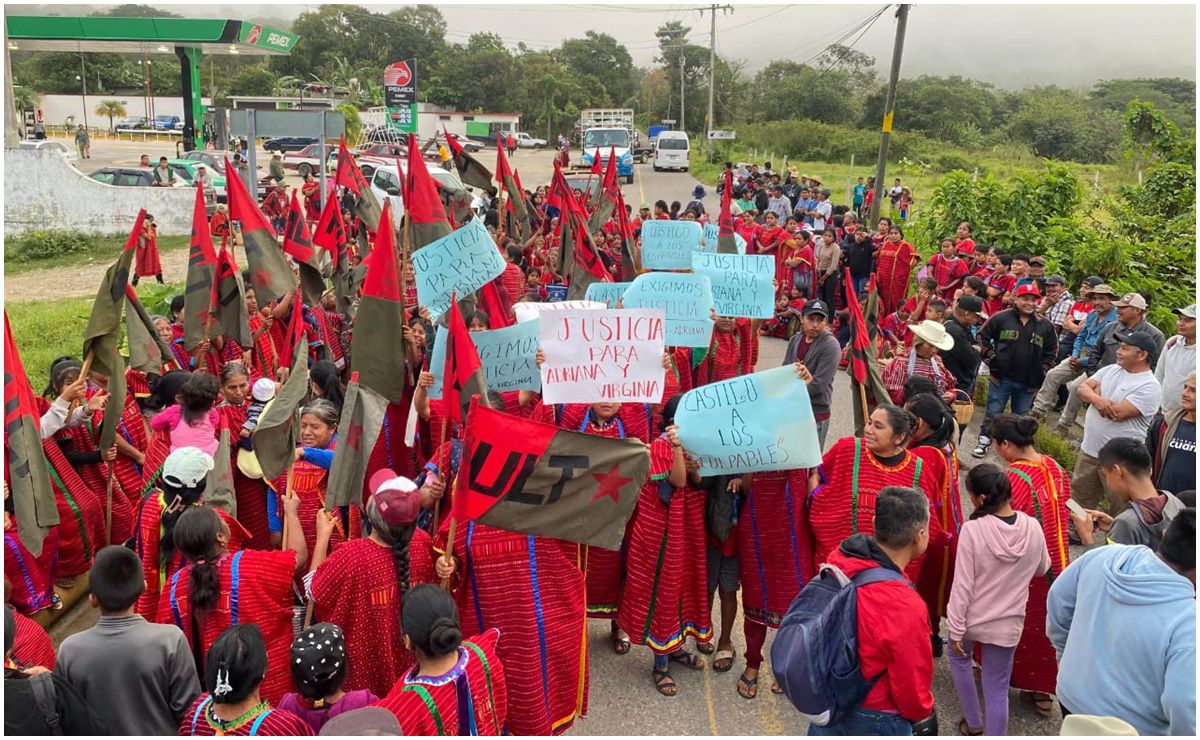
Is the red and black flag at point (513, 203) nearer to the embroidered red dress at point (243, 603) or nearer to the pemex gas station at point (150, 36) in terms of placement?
the embroidered red dress at point (243, 603)

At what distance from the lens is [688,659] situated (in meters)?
5.16

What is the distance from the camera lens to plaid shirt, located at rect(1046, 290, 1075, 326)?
9.52 metres

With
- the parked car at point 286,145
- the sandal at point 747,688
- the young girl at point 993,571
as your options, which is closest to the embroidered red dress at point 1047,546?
the young girl at point 993,571

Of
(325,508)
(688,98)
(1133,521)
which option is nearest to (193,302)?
(325,508)

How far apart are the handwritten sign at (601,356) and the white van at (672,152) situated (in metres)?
41.4

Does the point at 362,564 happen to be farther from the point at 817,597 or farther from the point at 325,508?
the point at 817,597

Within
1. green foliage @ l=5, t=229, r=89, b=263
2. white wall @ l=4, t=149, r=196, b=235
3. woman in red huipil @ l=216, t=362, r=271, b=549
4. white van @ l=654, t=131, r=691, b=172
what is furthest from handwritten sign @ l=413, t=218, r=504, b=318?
white van @ l=654, t=131, r=691, b=172

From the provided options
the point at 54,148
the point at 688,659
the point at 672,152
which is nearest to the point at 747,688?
the point at 688,659

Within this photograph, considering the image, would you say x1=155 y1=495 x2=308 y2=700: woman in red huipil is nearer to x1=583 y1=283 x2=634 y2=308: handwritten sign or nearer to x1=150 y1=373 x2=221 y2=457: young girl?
x1=150 y1=373 x2=221 y2=457: young girl

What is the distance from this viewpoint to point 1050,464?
179 inches

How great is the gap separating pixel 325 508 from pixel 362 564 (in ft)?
3.00

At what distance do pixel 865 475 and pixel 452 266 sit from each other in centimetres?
282

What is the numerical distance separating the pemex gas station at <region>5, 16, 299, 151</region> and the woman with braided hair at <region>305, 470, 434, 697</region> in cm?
4071

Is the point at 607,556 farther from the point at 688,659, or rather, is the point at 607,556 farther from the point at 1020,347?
the point at 1020,347
